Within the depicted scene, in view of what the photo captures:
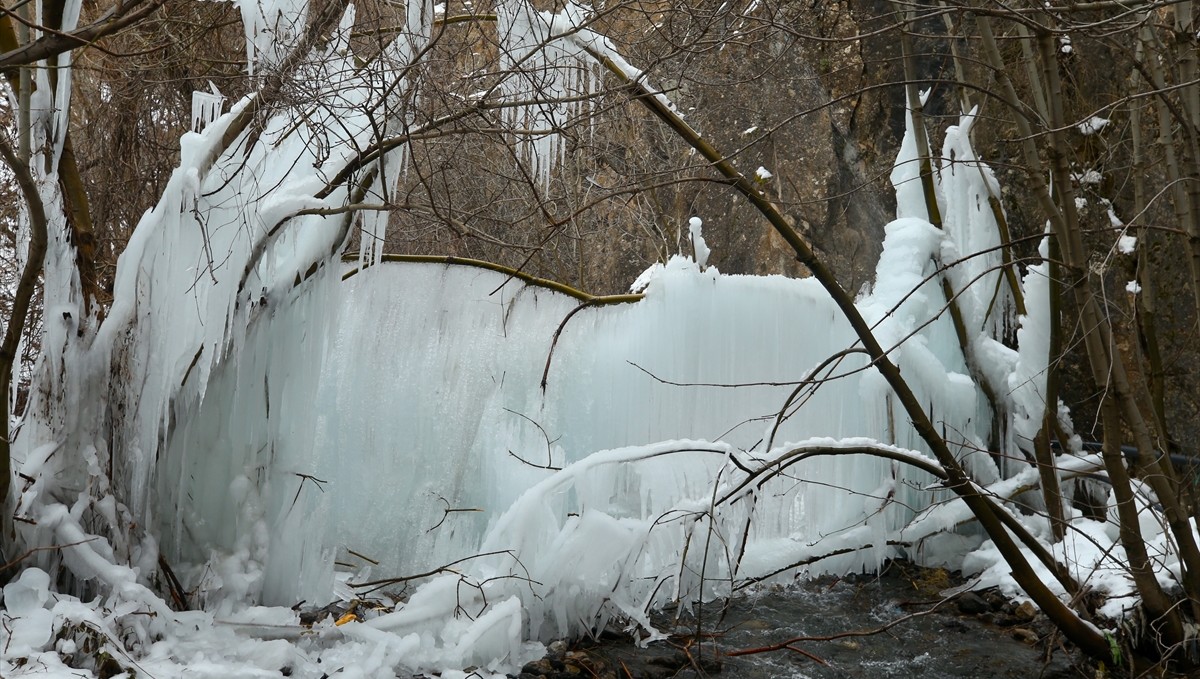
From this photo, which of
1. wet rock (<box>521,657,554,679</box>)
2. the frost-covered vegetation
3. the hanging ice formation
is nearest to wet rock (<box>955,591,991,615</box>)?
the frost-covered vegetation

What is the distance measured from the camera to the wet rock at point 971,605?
17.3 feet

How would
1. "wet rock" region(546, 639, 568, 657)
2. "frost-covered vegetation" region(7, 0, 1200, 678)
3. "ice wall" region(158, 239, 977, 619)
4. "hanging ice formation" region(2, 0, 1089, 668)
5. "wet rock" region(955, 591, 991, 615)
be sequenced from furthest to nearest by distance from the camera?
"wet rock" region(955, 591, 991, 615), "ice wall" region(158, 239, 977, 619), "wet rock" region(546, 639, 568, 657), "hanging ice formation" region(2, 0, 1089, 668), "frost-covered vegetation" region(7, 0, 1200, 678)

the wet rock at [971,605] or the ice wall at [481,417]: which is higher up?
the ice wall at [481,417]

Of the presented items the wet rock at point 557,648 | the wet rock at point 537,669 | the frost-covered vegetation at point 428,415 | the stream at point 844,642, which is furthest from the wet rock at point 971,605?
the wet rock at point 537,669

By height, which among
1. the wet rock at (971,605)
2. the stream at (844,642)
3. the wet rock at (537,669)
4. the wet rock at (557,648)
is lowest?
the stream at (844,642)

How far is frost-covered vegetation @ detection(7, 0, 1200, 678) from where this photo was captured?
3910 millimetres

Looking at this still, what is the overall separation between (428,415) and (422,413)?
0.10 feet

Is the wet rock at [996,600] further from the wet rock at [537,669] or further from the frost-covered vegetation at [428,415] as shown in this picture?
the wet rock at [537,669]

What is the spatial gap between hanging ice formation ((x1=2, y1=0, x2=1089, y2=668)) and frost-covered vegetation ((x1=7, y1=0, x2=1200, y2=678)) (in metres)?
0.02

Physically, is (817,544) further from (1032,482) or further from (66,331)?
(66,331)

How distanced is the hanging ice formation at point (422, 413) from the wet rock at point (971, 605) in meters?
0.49

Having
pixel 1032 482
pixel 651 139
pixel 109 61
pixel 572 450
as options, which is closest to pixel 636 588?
pixel 572 450

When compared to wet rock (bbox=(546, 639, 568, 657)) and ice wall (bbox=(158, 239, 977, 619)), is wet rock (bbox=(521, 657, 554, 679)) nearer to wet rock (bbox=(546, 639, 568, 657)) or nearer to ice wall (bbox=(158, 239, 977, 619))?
wet rock (bbox=(546, 639, 568, 657))

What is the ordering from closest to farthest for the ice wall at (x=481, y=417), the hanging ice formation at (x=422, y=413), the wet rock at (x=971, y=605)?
the hanging ice formation at (x=422, y=413)
the ice wall at (x=481, y=417)
the wet rock at (x=971, y=605)
